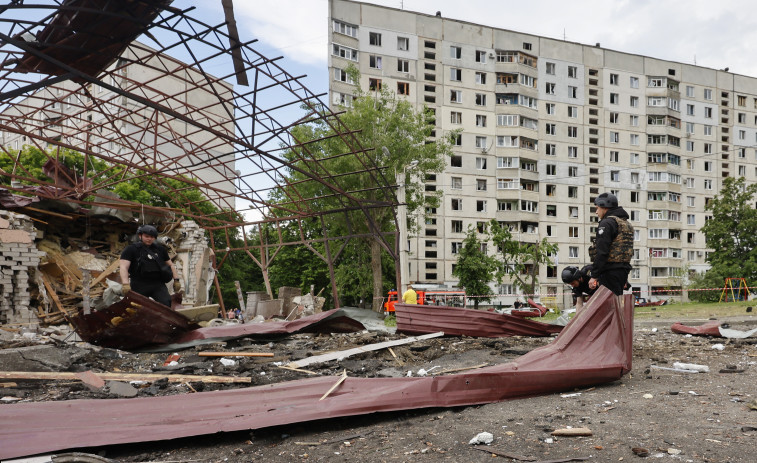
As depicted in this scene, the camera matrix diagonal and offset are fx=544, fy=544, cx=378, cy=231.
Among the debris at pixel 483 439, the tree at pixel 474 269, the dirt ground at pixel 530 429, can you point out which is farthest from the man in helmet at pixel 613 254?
the tree at pixel 474 269

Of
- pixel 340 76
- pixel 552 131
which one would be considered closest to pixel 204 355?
pixel 340 76

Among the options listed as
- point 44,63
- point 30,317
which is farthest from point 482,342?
point 30,317

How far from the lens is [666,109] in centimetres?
5522

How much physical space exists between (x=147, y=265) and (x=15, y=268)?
27.2ft

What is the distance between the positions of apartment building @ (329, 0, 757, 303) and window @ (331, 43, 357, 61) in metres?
0.10

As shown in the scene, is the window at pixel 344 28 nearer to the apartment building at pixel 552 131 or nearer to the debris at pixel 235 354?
the apartment building at pixel 552 131

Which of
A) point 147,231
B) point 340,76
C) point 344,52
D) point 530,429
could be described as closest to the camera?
point 530,429

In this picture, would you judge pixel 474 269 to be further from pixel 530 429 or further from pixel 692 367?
pixel 530 429

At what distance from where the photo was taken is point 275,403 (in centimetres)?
423

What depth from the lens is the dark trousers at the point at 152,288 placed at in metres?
7.79

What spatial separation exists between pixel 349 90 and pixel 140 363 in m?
37.5

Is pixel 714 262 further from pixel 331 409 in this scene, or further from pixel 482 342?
pixel 331 409

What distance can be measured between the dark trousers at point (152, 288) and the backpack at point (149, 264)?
11cm

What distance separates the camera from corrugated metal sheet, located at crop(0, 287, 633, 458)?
12.2 ft
